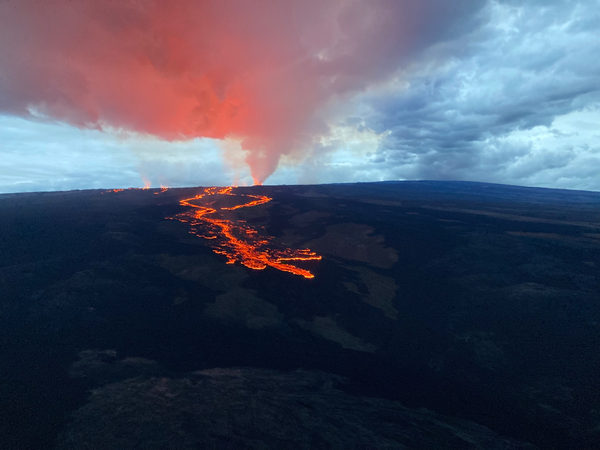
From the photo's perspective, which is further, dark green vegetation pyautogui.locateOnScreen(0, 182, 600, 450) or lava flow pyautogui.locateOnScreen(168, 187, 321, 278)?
lava flow pyautogui.locateOnScreen(168, 187, 321, 278)

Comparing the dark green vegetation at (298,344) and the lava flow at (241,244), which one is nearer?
the dark green vegetation at (298,344)

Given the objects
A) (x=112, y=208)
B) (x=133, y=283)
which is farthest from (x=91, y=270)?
(x=112, y=208)

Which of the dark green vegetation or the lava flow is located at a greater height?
the lava flow

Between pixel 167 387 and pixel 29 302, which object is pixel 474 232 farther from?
pixel 29 302

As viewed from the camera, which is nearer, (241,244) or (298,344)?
(298,344)
